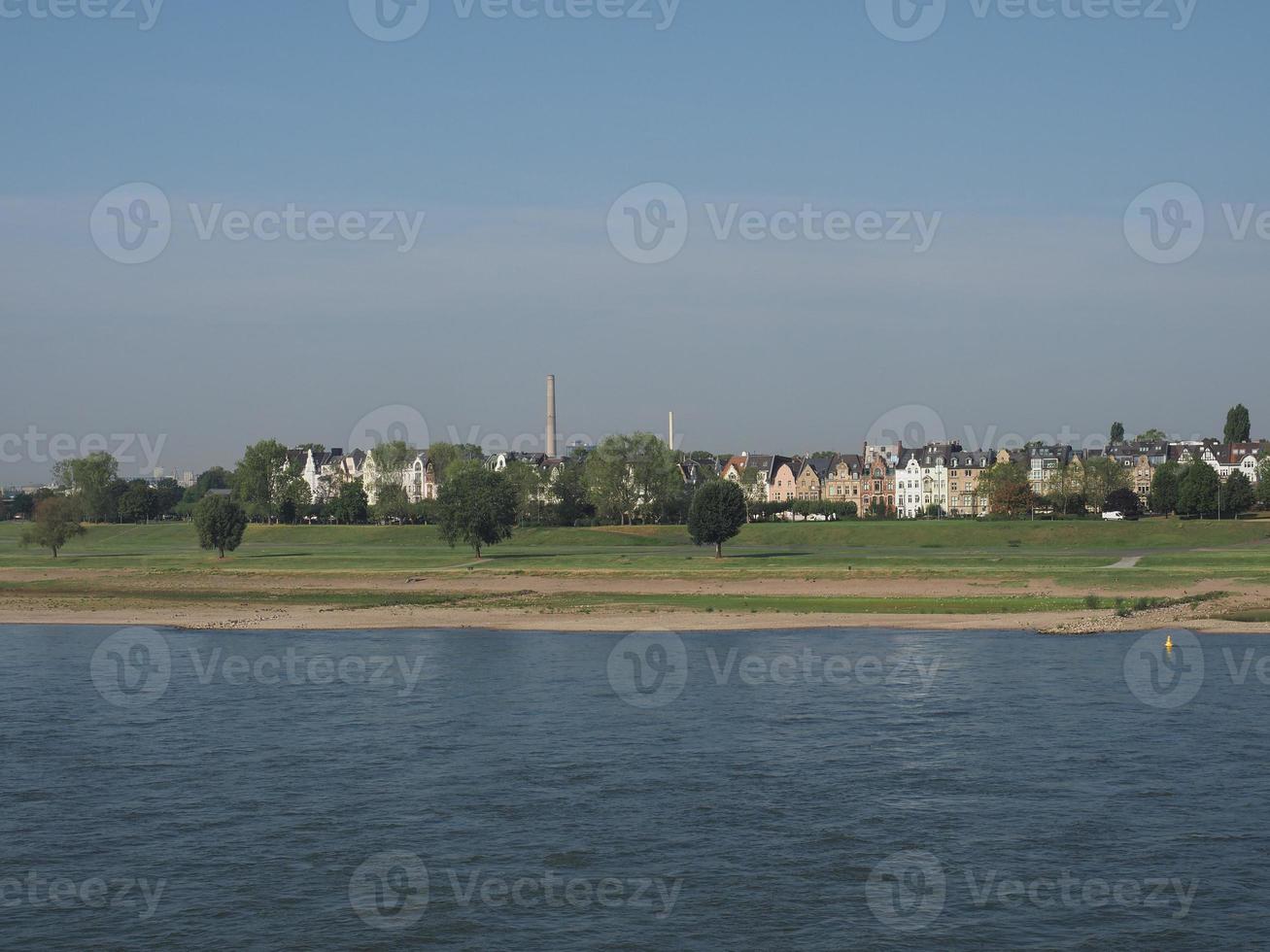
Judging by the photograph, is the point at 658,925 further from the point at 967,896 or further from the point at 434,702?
the point at 434,702

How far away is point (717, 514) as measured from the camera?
361 feet

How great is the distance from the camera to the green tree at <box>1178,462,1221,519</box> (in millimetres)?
152250

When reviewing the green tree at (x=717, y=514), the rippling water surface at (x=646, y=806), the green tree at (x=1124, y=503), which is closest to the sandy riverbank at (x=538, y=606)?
the rippling water surface at (x=646, y=806)

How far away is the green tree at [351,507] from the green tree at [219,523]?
6397cm

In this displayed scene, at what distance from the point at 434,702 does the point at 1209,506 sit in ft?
423

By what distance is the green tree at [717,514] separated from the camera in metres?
110

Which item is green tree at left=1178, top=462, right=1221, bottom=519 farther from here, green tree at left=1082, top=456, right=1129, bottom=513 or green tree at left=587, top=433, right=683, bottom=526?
green tree at left=587, top=433, right=683, bottom=526

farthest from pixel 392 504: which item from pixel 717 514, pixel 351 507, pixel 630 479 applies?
pixel 717 514

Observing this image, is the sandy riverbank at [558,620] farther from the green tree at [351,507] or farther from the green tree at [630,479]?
the green tree at [351,507]

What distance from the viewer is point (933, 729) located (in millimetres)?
42000

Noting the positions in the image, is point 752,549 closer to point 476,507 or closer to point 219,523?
point 476,507

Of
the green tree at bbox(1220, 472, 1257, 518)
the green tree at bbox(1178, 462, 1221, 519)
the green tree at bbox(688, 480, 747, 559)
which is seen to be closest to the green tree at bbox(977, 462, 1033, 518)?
the green tree at bbox(1178, 462, 1221, 519)

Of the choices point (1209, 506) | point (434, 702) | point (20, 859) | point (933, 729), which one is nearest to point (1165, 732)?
point (933, 729)

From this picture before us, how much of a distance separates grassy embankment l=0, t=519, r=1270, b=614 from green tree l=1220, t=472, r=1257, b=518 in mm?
19754
